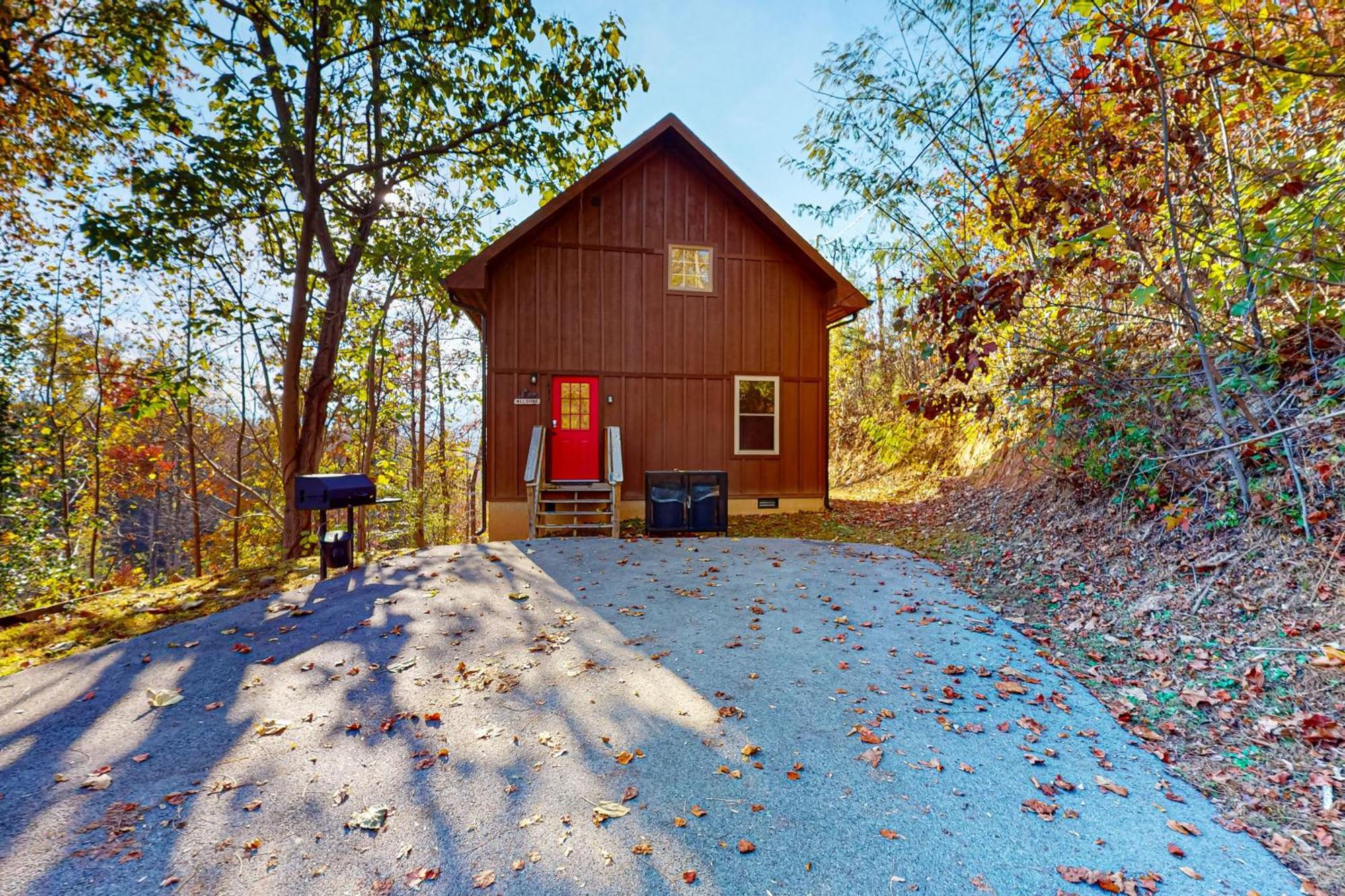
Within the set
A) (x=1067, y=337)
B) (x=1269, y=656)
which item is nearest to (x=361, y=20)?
(x=1067, y=337)

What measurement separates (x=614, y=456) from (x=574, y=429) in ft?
3.88

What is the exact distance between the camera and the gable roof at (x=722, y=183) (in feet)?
25.9

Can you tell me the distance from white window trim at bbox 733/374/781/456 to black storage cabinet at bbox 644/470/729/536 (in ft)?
5.53

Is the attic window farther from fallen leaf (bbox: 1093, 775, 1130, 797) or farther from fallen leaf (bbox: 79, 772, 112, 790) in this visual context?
fallen leaf (bbox: 79, 772, 112, 790)

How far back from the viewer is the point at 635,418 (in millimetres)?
8875

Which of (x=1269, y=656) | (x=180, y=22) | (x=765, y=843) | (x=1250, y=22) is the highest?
(x=180, y=22)

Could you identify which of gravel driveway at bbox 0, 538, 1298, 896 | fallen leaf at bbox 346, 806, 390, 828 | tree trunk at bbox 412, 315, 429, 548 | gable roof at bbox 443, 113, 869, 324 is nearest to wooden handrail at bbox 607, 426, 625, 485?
gable roof at bbox 443, 113, 869, 324

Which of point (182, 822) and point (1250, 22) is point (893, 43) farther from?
point (182, 822)

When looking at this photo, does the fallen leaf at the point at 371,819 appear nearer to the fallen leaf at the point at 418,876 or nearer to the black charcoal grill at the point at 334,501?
the fallen leaf at the point at 418,876

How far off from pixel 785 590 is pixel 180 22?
8.91m

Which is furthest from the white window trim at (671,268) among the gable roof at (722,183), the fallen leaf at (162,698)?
the fallen leaf at (162,698)

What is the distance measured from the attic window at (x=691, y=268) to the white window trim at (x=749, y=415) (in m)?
1.70

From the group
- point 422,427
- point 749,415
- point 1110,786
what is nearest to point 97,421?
point 422,427

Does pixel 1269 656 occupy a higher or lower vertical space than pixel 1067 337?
lower
